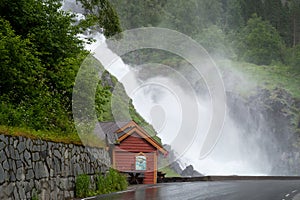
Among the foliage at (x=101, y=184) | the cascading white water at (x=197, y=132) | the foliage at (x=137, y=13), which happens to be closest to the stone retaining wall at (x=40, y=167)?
the foliage at (x=101, y=184)

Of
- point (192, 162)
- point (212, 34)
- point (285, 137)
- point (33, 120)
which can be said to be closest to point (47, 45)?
point (33, 120)

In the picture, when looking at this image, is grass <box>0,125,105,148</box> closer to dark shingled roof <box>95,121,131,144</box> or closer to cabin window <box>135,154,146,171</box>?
dark shingled roof <box>95,121,131,144</box>

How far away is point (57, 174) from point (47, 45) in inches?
287

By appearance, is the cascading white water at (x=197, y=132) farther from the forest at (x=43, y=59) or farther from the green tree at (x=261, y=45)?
the green tree at (x=261, y=45)

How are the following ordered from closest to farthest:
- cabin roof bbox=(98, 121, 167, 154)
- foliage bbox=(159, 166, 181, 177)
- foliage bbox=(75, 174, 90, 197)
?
foliage bbox=(75, 174, 90, 197), cabin roof bbox=(98, 121, 167, 154), foliage bbox=(159, 166, 181, 177)

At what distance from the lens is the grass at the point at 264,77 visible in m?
86.8

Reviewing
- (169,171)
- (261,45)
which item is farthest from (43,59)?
(261,45)

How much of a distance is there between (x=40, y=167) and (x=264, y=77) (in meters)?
88.5

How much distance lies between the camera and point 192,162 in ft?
205

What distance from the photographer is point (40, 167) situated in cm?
1470

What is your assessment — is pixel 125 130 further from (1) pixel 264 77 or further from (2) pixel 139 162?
(1) pixel 264 77

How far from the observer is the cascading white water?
65125mm

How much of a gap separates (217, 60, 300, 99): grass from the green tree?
24.4 ft

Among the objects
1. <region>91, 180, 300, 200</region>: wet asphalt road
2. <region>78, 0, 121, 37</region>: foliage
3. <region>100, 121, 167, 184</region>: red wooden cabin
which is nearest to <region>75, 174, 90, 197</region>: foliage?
<region>91, 180, 300, 200</region>: wet asphalt road
